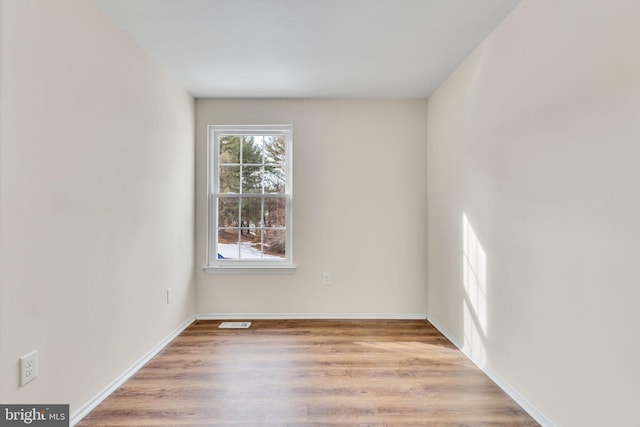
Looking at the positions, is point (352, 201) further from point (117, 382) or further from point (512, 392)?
point (117, 382)

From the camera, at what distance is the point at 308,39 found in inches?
88.4

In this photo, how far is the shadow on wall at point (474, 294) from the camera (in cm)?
226

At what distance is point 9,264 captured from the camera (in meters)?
1.34

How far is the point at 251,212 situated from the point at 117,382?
1.89 metres

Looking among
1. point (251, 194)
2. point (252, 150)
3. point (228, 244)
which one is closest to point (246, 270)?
point (228, 244)

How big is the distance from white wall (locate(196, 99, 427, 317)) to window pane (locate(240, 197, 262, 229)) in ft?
1.35

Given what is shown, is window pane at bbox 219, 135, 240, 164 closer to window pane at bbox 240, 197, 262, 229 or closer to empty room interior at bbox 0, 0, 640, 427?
empty room interior at bbox 0, 0, 640, 427

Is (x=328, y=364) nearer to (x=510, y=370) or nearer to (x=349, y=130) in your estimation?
(x=510, y=370)

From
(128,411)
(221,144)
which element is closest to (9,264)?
(128,411)

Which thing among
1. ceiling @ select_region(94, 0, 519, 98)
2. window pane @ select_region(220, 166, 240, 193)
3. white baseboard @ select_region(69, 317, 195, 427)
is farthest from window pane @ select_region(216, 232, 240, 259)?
ceiling @ select_region(94, 0, 519, 98)

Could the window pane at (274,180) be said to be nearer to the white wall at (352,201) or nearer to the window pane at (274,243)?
the white wall at (352,201)

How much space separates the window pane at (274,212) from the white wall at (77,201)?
110 centimetres

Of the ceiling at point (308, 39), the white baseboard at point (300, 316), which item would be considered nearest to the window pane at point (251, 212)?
the white baseboard at point (300, 316)

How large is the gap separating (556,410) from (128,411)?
7.27 feet
